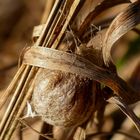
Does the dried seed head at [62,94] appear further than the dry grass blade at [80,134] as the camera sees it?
No

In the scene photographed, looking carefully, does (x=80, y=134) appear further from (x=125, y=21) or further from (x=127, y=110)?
(x=125, y=21)

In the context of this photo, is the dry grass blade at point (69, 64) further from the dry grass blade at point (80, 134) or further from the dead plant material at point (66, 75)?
the dry grass blade at point (80, 134)

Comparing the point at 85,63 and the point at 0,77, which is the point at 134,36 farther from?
the point at 85,63

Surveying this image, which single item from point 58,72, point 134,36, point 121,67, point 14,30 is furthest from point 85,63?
point 14,30

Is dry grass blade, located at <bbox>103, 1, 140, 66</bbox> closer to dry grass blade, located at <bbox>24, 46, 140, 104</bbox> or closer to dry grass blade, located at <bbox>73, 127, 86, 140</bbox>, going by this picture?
dry grass blade, located at <bbox>24, 46, 140, 104</bbox>

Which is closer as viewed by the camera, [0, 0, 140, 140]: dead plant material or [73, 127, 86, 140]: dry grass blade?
[0, 0, 140, 140]: dead plant material

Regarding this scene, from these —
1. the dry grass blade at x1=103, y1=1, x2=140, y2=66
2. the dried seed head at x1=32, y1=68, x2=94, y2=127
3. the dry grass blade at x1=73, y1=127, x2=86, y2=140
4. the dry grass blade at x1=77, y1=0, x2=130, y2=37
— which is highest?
the dry grass blade at x1=77, y1=0, x2=130, y2=37

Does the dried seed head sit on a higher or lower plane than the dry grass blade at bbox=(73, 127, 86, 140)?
higher

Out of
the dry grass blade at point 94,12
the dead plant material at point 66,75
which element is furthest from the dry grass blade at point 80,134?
the dry grass blade at point 94,12

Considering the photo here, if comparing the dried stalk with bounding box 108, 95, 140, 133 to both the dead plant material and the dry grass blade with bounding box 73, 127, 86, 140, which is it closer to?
the dead plant material

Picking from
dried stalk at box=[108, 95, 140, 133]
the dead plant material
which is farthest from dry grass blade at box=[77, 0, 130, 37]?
dried stalk at box=[108, 95, 140, 133]
